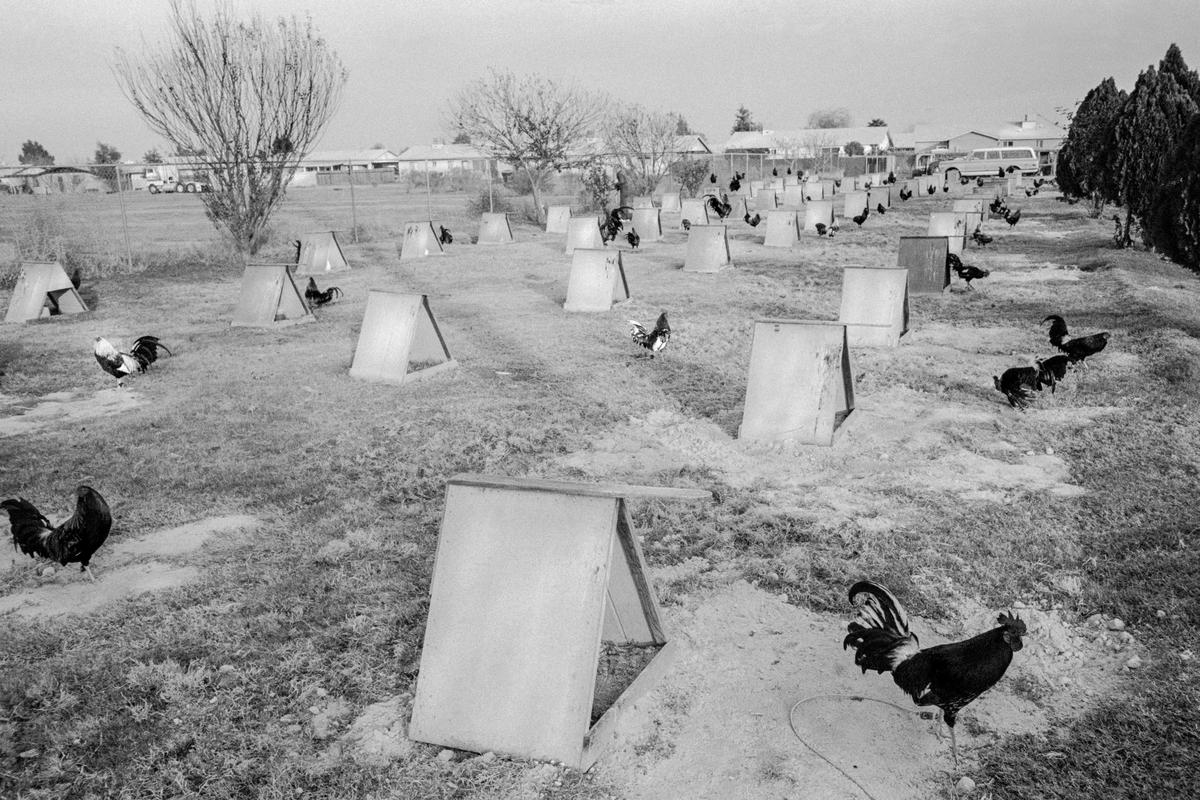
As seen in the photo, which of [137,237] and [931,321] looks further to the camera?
[137,237]

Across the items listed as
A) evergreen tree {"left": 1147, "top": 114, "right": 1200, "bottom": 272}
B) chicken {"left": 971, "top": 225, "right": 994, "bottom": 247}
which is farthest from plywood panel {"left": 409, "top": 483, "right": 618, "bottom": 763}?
chicken {"left": 971, "top": 225, "right": 994, "bottom": 247}

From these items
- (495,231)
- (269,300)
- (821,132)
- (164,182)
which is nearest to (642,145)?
(495,231)

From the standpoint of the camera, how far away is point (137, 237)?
84.3ft

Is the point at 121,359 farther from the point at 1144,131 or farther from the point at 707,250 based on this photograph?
the point at 1144,131

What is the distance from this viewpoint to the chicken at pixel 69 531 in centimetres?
485

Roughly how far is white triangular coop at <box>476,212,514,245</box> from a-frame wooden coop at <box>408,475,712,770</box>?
19908mm

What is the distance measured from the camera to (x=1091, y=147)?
953 inches

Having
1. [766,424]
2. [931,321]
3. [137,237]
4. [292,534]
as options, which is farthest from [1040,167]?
[292,534]

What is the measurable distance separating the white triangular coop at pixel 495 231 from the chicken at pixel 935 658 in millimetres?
19967

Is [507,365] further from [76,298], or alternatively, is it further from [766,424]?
[76,298]

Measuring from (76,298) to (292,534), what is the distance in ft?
38.1

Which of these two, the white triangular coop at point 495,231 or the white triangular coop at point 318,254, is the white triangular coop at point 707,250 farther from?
the white triangular coop at point 318,254

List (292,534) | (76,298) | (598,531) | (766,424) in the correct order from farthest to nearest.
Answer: (76,298) < (766,424) < (292,534) < (598,531)

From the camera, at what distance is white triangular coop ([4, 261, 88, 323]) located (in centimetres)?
1387
